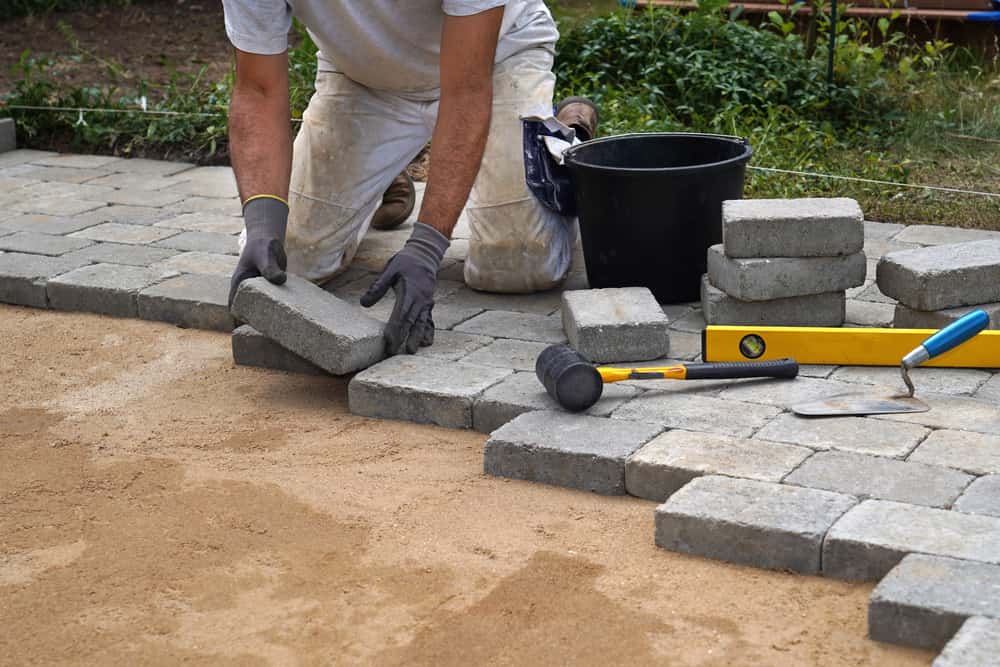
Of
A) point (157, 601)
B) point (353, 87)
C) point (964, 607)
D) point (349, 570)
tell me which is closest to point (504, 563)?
point (349, 570)

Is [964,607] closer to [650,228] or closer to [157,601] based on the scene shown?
[157,601]

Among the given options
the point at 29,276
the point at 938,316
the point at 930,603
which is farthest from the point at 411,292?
the point at 930,603

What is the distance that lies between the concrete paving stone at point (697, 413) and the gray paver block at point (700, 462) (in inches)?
4.4

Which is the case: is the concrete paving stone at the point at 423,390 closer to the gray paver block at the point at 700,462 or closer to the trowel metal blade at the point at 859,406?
the gray paver block at the point at 700,462

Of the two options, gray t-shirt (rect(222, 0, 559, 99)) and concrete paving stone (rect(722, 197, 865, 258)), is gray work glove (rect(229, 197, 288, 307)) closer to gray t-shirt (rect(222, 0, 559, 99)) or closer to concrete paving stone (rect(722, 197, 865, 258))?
gray t-shirt (rect(222, 0, 559, 99))

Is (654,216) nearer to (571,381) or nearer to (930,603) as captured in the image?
(571,381)

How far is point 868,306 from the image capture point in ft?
14.6

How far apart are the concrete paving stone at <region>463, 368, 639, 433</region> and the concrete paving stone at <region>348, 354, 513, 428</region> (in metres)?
0.04

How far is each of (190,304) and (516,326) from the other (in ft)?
4.33

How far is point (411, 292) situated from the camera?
4.09 m

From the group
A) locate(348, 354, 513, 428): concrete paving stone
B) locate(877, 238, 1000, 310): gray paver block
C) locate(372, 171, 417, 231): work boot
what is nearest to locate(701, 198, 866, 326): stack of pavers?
locate(877, 238, 1000, 310): gray paver block

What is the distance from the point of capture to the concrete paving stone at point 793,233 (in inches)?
158

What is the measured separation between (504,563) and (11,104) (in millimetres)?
5923

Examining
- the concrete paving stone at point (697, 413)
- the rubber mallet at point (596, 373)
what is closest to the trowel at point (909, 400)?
the concrete paving stone at point (697, 413)
